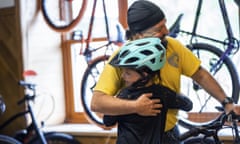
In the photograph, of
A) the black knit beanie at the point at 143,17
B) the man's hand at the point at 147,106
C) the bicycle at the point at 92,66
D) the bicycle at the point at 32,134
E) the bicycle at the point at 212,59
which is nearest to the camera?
the man's hand at the point at 147,106

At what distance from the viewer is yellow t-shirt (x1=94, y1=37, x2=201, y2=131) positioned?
5.01 feet

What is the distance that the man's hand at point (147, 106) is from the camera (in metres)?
1.41

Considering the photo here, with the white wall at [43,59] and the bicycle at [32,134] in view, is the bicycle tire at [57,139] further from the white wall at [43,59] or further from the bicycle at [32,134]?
the white wall at [43,59]

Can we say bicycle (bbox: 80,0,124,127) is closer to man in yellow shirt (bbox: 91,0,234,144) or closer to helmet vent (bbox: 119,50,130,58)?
man in yellow shirt (bbox: 91,0,234,144)

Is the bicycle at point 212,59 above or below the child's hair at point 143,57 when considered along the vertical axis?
below

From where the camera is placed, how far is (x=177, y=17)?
322 cm

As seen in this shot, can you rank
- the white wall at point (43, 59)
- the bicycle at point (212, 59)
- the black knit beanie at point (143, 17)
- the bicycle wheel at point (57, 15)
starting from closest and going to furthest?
the black knit beanie at point (143, 17)
the bicycle at point (212, 59)
the bicycle wheel at point (57, 15)
the white wall at point (43, 59)

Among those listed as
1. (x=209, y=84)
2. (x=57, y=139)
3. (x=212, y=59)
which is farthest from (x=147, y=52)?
(x=57, y=139)

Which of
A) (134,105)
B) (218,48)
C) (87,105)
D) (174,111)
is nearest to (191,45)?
(218,48)

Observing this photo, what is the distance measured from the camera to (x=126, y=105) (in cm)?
142

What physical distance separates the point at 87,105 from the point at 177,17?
1.04m

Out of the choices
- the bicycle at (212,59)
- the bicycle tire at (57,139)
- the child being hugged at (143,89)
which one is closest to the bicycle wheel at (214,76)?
the bicycle at (212,59)

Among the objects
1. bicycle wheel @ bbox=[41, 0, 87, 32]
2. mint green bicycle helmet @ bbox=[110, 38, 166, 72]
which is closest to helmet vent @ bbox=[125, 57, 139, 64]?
mint green bicycle helmet @ bbox=[110, 38, 166, 72]

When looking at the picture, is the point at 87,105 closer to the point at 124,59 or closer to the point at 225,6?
the point at 225,6
